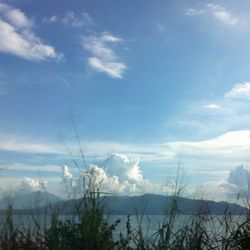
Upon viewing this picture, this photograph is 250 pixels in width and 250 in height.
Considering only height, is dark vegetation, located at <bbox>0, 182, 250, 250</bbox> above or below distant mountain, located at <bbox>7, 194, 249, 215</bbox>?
below

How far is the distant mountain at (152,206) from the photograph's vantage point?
6.82 metres

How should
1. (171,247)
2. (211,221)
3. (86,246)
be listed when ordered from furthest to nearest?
(211,221)
(171,247)
(86,246)

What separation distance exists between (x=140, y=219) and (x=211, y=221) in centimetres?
113

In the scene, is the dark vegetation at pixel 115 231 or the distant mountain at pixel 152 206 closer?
the dark vegetation at pixel 115 231

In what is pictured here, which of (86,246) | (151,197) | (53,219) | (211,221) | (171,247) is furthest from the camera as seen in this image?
(151,197)

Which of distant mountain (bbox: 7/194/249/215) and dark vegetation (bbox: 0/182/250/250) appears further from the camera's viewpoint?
distant mountain (bbox: 7/194/249/215)

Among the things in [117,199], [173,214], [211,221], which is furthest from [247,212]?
[117,199]

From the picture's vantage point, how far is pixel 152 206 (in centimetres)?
764

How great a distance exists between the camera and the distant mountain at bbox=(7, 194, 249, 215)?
22.4 ft

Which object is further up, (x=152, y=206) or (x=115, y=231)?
(x=152, y=206)

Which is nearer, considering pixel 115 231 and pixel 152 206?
pixel 115 231

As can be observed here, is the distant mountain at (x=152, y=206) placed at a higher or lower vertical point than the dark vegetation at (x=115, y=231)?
higher

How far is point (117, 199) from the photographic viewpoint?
717cm

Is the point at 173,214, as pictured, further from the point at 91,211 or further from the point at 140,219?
the point at 91,211
